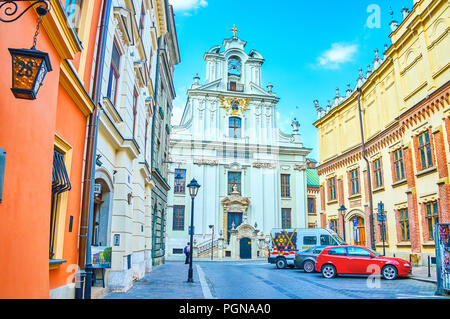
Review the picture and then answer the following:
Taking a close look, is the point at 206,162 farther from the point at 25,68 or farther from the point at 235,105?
the point at 25,68

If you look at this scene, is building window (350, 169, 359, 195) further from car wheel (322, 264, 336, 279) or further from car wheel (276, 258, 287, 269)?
car wheel (322, 264, 336, 279)

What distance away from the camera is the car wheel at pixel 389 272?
50.8 feet

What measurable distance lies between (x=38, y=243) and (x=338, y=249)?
47.1 feet

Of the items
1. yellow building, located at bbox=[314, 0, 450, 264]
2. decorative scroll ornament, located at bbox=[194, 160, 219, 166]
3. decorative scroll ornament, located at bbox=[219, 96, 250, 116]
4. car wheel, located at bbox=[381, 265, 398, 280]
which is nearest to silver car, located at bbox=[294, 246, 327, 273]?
car wheel, located at bbox=[381, 265, 398, 280]

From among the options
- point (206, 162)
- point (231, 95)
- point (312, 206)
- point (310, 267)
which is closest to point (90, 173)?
point (310, 267)

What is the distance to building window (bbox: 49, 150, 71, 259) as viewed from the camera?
6649 millimetres

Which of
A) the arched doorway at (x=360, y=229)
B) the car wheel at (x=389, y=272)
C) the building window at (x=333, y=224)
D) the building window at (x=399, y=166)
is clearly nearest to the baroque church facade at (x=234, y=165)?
the building window at (x=333, y=224)

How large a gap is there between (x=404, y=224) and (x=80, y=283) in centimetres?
2201

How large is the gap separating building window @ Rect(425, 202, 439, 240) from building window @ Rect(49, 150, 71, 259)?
19980mm

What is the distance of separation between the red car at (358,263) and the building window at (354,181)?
14.6 meters

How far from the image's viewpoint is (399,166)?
80.3ft

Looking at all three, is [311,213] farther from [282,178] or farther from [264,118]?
[264,118]

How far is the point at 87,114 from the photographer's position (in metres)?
8.39

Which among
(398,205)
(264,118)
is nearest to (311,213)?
(264,118)
